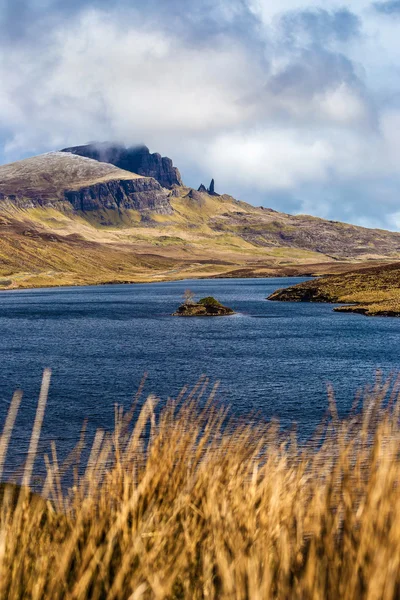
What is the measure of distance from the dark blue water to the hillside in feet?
27.6

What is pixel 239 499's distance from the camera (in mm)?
7672

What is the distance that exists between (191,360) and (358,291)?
75.4 metres

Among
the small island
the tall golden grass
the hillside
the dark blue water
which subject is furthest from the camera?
the hillside

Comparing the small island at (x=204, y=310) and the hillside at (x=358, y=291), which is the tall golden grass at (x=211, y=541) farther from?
the hillside at (x=358, y=291)

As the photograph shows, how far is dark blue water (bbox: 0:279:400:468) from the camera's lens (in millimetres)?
34272

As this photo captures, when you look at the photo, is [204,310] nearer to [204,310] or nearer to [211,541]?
[204,310]

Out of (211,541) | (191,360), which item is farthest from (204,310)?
(211,541)

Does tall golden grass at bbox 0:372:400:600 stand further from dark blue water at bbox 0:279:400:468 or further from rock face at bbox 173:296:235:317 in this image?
rock face at bbox 173:296:235:317

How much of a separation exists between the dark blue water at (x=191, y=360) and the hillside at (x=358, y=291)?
331 inches

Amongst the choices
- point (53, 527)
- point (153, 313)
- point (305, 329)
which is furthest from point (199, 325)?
point (53, 527)

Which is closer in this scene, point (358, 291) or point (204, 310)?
point (204, 310)

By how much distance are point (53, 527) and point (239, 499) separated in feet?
8.75

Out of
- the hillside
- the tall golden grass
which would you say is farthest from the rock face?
the tall golden grass

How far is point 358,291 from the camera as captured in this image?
122 m
